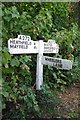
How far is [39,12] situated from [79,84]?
1258 millimetres

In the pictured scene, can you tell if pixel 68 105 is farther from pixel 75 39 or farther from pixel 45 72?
pixel 75 39

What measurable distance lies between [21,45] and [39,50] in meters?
0.32

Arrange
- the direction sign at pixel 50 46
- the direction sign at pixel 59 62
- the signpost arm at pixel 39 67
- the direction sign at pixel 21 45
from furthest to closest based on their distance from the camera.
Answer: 1. the direction sign at pixel 50 46
2. the signpost arm at pixel 39 67
3. the direction sign at pixel 59 62
4. the direction sign at pixel 21 45

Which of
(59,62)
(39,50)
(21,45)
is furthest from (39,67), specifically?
(21,45)

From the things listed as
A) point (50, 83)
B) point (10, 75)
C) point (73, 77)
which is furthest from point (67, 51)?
point (10, 75)

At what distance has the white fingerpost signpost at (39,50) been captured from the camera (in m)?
3.25

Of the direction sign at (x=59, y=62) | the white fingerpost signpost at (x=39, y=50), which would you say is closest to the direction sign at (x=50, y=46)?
the white fingerpost signpost at (x=39, y=50)

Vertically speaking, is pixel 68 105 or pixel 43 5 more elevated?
pixel 43 5

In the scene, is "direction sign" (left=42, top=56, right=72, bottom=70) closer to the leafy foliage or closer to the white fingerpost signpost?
the white fingerpost signpost

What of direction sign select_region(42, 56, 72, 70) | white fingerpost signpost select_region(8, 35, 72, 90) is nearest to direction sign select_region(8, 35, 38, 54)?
white fingerpost signpost select_region(8, 35, 72, 90)

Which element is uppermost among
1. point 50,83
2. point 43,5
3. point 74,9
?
point 74,9

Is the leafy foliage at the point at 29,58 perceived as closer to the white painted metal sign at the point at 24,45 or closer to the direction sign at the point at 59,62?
the white painted metal sign at the point at 24,45

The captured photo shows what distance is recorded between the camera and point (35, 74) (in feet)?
12.3

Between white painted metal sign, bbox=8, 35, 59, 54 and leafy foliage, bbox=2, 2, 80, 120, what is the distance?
56mm
